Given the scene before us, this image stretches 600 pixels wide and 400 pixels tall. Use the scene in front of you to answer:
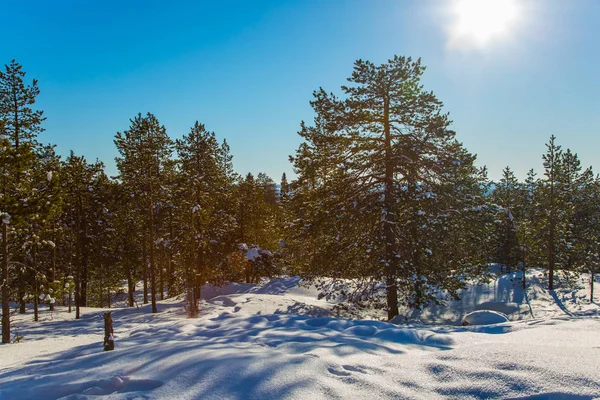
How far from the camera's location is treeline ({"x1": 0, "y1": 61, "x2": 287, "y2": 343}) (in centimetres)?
1659

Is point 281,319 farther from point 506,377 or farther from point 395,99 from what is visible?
point 395,99

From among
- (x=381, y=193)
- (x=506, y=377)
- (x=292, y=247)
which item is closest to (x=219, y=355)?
(x=506, y=377)

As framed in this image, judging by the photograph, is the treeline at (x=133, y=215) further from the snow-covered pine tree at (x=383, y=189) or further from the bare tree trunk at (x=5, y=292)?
the snow-covered pine tree at (x=383, y=189)

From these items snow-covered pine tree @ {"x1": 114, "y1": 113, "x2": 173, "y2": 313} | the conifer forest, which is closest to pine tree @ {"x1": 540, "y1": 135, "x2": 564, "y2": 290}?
the conifer forest

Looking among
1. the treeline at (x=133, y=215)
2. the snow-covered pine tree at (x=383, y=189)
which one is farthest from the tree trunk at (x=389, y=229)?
the treeline at (x=133, y=215)

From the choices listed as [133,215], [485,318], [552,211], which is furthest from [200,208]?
[552,211]

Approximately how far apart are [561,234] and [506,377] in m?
33.8

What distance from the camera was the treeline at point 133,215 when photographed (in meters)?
16.6

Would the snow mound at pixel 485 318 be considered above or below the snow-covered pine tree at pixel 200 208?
below

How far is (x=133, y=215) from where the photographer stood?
28.0 metres

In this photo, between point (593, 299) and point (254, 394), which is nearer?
point (254, 394)

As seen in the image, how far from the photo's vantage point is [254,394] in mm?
3326

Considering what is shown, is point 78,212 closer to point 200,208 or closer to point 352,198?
point 200,208

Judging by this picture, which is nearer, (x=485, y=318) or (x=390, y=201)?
(x=485, y=318)
